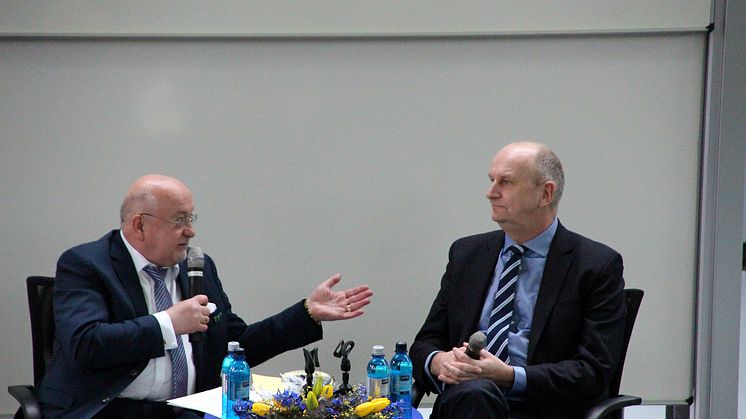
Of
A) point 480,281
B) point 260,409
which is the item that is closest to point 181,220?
point 260,409

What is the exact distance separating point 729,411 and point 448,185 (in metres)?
1.87

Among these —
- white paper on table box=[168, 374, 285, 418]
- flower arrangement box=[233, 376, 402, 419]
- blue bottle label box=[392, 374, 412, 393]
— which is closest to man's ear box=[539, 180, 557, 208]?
blue bottle label box=[392, 374, 412, 393]

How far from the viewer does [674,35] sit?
4375 mm

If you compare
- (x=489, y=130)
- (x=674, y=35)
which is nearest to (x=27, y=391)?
(x=489, y=130)

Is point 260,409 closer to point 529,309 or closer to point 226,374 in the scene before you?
point 226,374

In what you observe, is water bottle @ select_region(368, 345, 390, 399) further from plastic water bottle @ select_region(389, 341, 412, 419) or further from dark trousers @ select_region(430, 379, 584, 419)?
dark trousers @ select_region(430, 379, 584, 419)

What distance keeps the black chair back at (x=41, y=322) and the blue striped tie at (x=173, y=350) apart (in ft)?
1.33

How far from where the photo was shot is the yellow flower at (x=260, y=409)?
2.70m

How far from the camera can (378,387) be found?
305 centimetres

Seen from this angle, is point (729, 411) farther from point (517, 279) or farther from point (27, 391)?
point (27, 391)

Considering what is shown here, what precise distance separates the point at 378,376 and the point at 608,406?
0.86m

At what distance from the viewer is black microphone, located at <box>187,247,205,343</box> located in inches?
127

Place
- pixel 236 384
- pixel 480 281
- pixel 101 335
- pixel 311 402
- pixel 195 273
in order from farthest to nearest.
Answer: pixel 480 281 < pixel 195 273 < pixel 101 335 < pixel 236 384 < pixel 311 402

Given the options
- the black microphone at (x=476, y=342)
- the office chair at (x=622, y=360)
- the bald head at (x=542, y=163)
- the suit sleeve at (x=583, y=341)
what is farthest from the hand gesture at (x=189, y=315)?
the bald head at (x=542, y=163)
